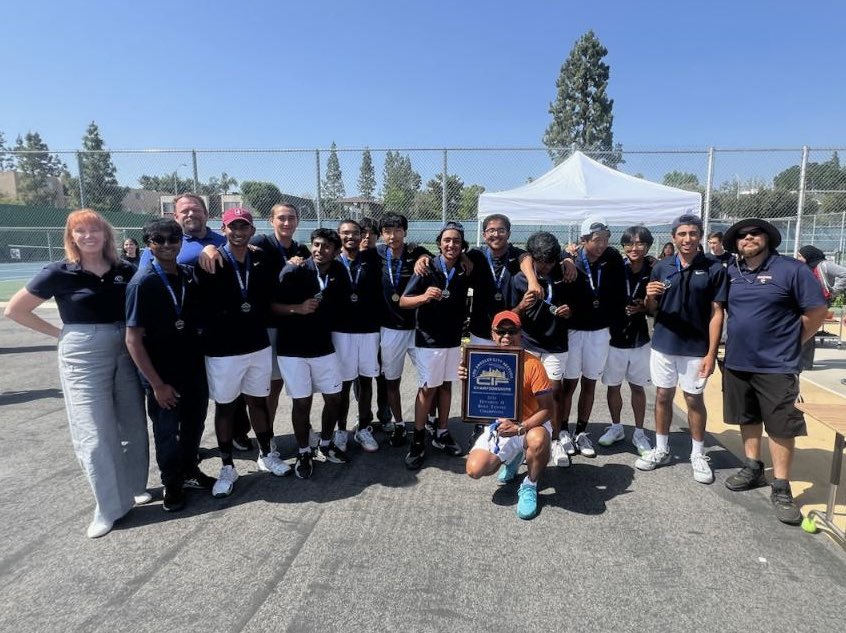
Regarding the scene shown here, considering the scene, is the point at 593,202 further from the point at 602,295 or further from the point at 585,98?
the point at 585,98

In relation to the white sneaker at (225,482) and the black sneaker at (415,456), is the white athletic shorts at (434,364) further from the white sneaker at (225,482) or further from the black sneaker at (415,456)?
the white sneaker at (225,482)

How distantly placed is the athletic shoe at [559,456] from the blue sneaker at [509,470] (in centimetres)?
48

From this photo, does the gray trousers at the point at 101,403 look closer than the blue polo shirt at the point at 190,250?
Yes

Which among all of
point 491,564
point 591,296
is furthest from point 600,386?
point 491,564

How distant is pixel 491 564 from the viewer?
9.72ft

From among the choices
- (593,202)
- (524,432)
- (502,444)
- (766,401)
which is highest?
(593,202)

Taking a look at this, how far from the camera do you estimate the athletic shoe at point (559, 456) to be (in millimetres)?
4320

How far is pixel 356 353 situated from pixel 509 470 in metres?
1.64

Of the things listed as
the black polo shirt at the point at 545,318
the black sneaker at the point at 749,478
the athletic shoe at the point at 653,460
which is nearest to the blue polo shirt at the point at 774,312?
the black sneaker at the point at 749,478

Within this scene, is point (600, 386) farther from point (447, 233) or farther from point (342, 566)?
point (342, 566)

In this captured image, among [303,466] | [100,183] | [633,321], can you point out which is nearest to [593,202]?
[633,321]

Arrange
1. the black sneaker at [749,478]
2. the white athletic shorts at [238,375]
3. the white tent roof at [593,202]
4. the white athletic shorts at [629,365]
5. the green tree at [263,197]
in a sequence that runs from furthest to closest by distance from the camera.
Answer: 1. the green tree at [263,197]
2. the white tent roof at [593,202]
3. the white athletic shorts at [629,365]
4. the black sneaker at [749,478]
5. the white athletic shorts at [238,375]

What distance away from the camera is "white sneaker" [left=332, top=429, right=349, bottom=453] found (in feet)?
15.1

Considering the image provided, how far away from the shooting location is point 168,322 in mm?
3414
